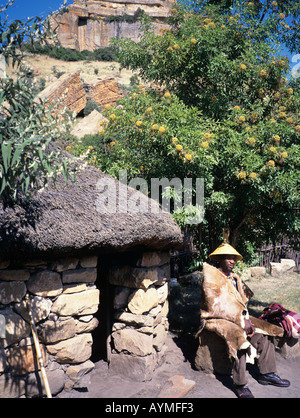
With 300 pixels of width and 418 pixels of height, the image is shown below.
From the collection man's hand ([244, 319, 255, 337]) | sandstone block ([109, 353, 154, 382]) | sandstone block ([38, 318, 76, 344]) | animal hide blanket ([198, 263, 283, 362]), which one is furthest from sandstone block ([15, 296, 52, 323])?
man's hand ([244, 319, 255, 337])

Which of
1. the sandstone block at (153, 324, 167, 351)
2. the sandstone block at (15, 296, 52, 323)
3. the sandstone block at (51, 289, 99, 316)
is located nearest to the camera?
the sandstone block at (15, 296, 52, 323)

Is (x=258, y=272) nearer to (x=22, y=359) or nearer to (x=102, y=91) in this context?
(x=22, y=359)

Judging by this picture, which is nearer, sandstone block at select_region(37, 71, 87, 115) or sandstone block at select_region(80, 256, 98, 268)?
sandstone block at select_region(80, 256, 98, 268)

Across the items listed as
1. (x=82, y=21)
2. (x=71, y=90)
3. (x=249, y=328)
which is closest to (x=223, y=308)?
(x=249, y=328)

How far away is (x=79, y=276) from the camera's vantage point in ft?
13.3

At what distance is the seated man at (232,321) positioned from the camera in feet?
14.1

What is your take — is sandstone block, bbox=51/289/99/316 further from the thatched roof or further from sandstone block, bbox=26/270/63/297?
the thatched roof

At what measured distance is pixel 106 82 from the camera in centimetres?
2694

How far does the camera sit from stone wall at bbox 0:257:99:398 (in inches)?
139

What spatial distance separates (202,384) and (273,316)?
4.59ft

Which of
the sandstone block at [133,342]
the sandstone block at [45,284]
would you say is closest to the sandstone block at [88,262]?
the sandstone block at [45,284]

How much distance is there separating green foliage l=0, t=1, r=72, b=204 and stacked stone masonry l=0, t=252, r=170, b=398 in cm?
133
